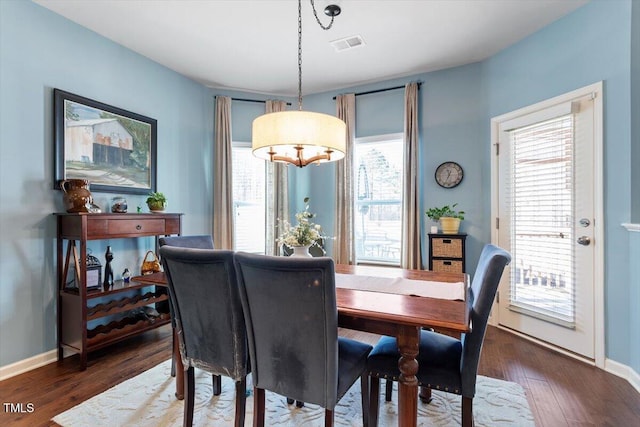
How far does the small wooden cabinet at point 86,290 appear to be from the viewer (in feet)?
8.38

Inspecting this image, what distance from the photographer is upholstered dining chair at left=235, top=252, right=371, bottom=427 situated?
1290 mm

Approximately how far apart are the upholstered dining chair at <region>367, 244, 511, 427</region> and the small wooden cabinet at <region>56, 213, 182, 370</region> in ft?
7.63

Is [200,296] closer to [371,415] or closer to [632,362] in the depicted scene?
[371,415]

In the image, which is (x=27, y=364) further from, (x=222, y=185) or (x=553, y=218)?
(x=553, y=218)

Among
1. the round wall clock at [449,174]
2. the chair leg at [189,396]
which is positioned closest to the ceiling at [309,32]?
the round wall clock at [449,174]

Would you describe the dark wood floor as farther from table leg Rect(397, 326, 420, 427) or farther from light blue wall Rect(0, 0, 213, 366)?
table leg Rect(397, 326, 420, 427)

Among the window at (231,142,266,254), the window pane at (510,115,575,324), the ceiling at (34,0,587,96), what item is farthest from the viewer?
the window at (231,142,266,254)

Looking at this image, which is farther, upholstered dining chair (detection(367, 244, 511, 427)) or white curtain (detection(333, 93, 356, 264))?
white curtain (detection(333, 93, 356, 264))

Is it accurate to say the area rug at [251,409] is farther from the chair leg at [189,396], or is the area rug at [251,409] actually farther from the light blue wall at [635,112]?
the light blue wall at [635,112]

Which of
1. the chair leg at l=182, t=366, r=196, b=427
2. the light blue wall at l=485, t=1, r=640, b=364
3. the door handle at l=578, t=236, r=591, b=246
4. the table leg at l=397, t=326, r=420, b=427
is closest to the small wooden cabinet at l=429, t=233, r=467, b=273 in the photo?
the door handle at l=578, t=236, r=591, b=246

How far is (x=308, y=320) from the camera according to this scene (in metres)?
1.33

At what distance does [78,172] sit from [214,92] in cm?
211

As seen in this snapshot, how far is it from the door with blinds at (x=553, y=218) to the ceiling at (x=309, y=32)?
831 mm

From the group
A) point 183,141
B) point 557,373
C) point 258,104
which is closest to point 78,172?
point 183,141
